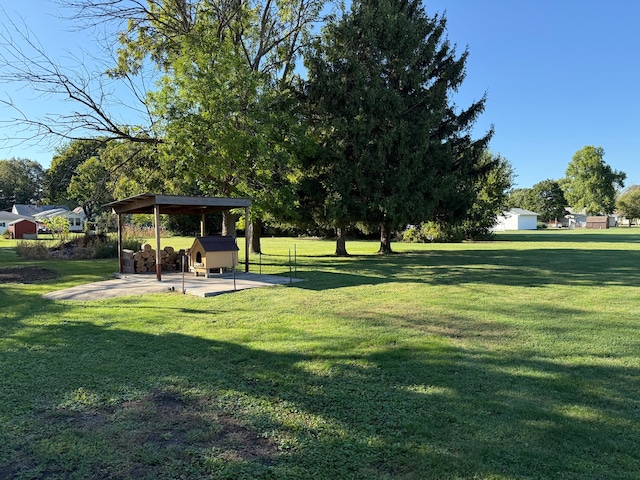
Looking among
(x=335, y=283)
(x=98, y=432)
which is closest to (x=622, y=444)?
(x=98, y=432)

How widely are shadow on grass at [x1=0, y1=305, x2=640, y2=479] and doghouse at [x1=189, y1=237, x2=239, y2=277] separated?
253 inches

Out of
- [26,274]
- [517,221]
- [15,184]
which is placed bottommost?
[26,274]

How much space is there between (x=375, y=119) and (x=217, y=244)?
8.66m

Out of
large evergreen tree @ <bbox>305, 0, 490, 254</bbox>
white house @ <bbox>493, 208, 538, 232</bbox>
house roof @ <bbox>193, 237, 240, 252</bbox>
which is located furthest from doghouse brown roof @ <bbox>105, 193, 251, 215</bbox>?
white house @ <bbox>493, 208, 538, 232</bbox>

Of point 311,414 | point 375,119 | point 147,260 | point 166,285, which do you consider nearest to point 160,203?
point 166,285

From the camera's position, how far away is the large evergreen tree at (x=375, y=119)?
54.0ft

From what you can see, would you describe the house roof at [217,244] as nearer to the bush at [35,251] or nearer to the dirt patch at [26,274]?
the dirt patch at [26,274]

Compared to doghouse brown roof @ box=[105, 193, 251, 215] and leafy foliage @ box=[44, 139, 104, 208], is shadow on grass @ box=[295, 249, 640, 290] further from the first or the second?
leafy foliage @ box=[44, 139, 104, 208]

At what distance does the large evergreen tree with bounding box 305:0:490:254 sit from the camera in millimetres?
16469

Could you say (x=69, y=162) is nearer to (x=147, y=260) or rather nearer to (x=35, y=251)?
(x=147, y=260)

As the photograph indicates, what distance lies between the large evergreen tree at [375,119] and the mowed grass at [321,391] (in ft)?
31.1

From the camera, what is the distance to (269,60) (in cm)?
1928

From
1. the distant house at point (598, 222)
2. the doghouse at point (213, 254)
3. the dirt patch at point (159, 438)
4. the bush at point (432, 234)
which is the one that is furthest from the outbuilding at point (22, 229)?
the distant house at point (598, 222)

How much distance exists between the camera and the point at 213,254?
456 inches
